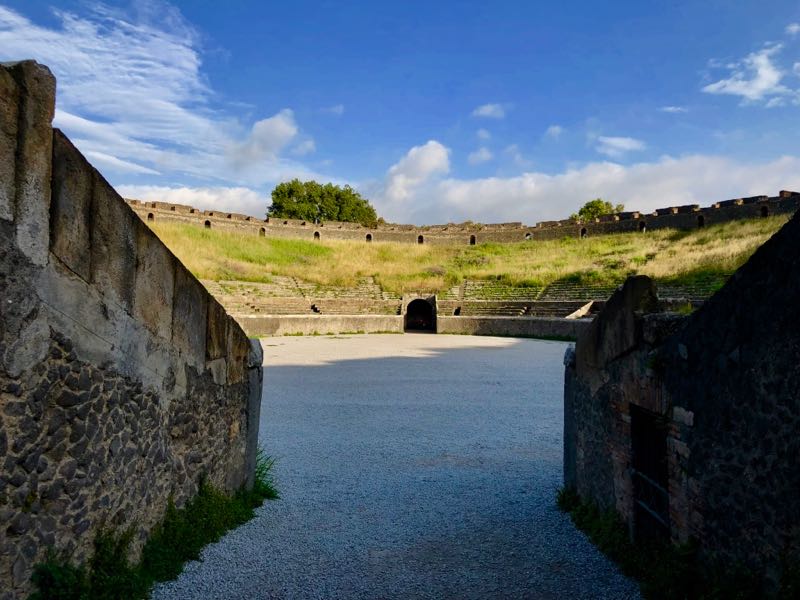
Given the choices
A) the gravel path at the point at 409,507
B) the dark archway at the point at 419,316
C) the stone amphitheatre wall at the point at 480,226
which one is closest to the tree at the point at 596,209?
the stone amphitheatre wall at the point at 480,226

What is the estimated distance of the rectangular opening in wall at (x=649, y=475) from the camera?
4320 mm

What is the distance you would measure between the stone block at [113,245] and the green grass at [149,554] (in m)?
1.65

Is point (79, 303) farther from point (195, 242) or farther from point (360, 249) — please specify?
point (360, 249)

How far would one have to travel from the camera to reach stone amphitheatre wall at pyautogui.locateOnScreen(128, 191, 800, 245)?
160 ft

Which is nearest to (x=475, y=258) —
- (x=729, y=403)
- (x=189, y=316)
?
(x=189, y=316)

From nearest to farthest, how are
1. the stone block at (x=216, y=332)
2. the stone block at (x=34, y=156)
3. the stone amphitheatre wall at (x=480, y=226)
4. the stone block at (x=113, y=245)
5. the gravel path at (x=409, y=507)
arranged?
the stone block at (x=34, y=156) → the stone block at (x=113, y=245) → the gravel path at (x=409, y=507) → the stone block at (x=216, y=332) → the stone amphitheatre wall at (x=480, y=226)

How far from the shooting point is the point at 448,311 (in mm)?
38250

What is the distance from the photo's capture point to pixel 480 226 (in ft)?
215

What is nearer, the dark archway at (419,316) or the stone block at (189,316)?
the stone block at (189,316)

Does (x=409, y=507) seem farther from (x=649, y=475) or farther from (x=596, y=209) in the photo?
(x=596, y=209)

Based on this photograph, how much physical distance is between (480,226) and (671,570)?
63059mm

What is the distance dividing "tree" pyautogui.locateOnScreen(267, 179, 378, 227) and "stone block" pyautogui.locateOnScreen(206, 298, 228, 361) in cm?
6928

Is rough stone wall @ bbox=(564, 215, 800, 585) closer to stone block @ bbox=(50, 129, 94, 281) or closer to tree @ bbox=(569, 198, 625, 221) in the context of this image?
stone block @ bbox=(50, 129, 94, 281)

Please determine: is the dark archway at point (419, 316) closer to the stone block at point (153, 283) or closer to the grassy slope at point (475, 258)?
the grassy slope at point (475, 258)
